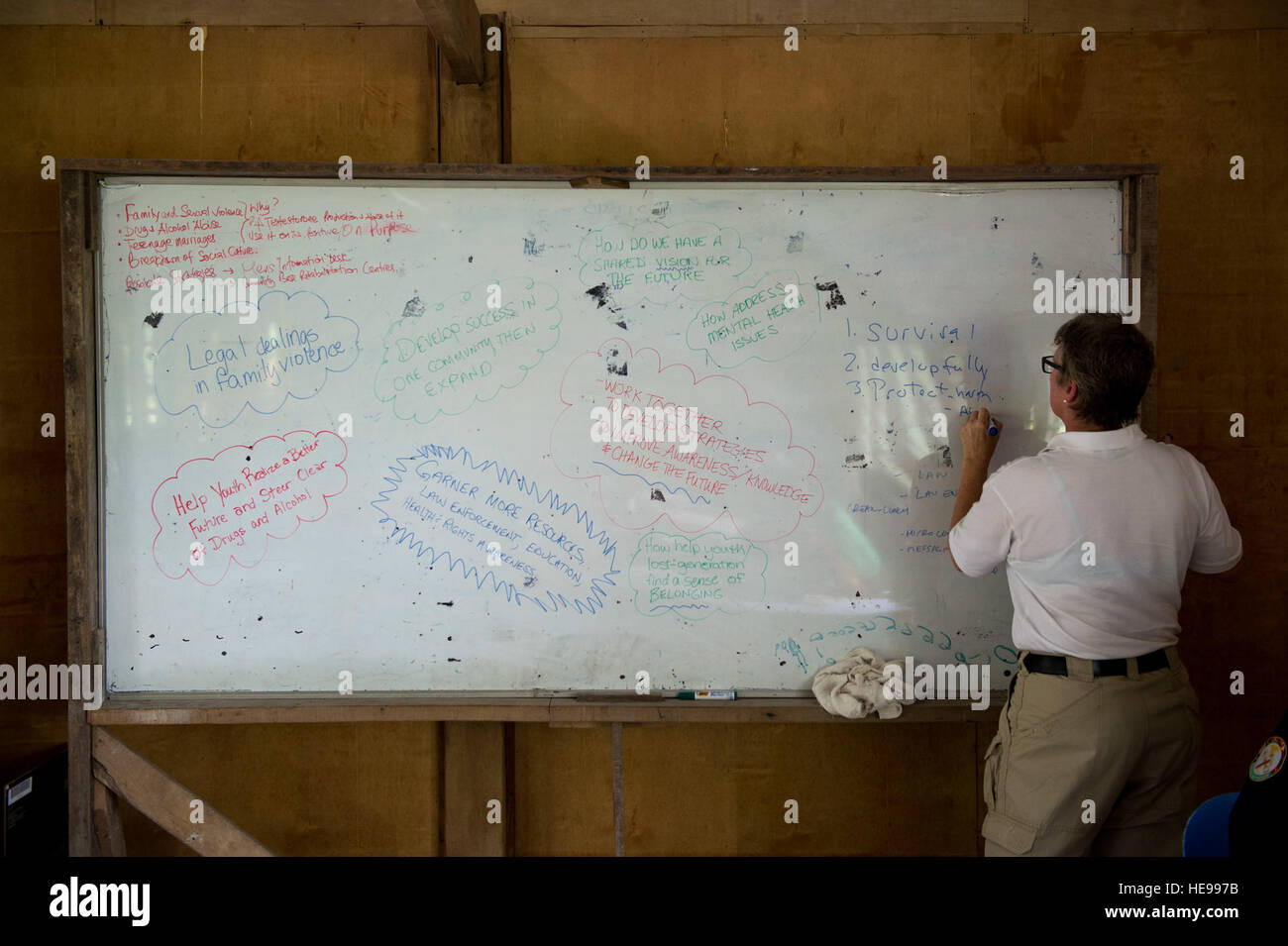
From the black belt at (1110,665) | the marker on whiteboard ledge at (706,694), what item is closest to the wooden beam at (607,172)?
the black belt at (1110,665)

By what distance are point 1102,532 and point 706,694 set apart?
0.97 meters

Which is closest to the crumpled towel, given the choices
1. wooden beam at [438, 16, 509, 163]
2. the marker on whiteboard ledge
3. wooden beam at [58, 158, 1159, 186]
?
the marker on whiteboard ledge

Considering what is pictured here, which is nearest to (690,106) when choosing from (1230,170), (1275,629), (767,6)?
(767,6)

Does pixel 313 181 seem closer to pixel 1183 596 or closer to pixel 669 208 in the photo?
pixel 669 208

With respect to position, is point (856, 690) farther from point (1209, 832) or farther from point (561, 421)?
point (561, 421)

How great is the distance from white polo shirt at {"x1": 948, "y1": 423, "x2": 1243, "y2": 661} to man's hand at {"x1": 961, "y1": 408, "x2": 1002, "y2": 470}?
0.64ft

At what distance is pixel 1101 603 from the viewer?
5.16ft

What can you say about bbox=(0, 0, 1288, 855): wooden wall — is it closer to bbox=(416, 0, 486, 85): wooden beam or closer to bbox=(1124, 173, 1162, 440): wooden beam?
bbox=(416, 0, 486, 85): wooden beam

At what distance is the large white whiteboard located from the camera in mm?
1910

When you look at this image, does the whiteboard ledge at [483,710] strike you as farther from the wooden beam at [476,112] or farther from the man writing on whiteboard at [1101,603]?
the wooden beam at [476,112]

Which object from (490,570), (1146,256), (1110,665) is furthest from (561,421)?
(1146,256)

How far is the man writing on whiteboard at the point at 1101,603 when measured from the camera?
5.12ft

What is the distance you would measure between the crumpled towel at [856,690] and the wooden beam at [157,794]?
4.90 feet

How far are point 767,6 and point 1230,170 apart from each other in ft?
4.89
